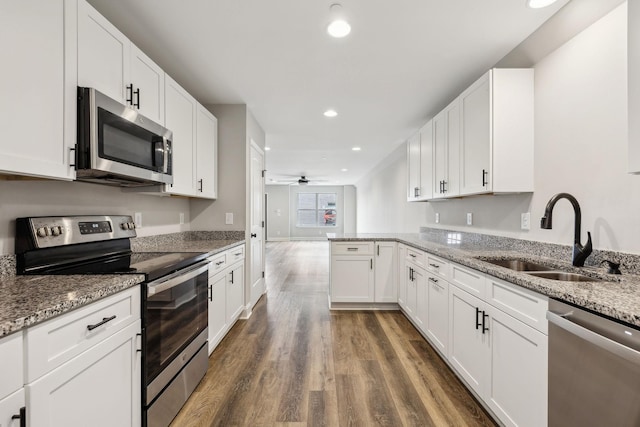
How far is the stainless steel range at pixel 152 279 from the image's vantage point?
143 centimetres

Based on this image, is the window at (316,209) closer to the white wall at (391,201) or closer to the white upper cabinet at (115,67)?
the white wall at (391,201)

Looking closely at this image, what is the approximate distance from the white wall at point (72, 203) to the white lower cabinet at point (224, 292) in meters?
0.69

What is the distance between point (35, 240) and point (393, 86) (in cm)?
294

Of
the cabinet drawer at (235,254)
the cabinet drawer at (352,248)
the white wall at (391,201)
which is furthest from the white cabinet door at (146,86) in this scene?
the white wall at (391,201)

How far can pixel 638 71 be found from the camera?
3.89 ft

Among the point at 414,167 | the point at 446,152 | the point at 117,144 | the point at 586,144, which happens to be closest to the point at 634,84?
the point at 586,144

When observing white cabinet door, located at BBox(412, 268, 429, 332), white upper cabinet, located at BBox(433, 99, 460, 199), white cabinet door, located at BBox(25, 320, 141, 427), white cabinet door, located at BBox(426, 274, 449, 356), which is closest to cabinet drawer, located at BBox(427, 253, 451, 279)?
white cabinet door, located at BBox(426, 274, 449, 356)

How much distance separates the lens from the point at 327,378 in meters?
2.14

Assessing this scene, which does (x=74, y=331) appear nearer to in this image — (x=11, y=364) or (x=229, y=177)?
(x=11, y=364)

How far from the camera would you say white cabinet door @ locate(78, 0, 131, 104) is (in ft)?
4.80

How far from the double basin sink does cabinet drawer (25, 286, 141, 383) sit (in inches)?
79.7

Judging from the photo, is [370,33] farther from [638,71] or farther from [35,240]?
[35,240]

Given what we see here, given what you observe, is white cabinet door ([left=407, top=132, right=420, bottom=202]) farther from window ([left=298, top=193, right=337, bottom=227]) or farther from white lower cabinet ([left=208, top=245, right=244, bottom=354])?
window ([left=298, top=193, right=337, bottom=227])

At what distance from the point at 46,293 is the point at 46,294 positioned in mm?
19
